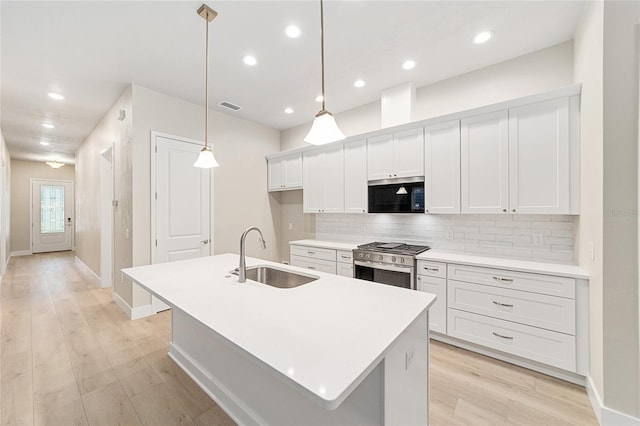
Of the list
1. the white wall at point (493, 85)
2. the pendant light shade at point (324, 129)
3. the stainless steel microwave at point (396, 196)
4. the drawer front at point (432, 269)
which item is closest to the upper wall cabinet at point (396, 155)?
the stainless steel microwave at point (396, 196)

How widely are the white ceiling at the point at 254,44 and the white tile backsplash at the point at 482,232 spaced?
5.54 feet

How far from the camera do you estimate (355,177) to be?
371cm

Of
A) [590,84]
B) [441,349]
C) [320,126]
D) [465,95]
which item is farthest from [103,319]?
[590,84]

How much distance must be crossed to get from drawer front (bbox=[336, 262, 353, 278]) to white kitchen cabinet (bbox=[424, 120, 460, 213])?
1.18m

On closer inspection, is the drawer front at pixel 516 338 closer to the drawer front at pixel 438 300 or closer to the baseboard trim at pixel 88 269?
the drawer front at pixel 438 300

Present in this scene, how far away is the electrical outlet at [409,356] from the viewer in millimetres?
Answer: 1303

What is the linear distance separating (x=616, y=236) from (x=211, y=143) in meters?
4.44

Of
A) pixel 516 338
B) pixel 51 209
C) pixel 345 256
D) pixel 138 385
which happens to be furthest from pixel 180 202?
pixel 51 209

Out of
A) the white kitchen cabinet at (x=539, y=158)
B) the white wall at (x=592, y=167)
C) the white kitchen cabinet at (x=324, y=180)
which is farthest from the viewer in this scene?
the white kitchen cabinet at (x=324, y=180)

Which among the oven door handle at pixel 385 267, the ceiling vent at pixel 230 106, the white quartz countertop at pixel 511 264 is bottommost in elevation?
the oven door handle at pixel 385 267

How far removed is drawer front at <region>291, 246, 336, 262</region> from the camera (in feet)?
12.0

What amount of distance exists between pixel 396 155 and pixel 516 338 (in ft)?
7.22

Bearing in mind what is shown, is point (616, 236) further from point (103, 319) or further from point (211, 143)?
point (103, 319)

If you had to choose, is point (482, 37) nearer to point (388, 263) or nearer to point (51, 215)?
point (388, 263)
